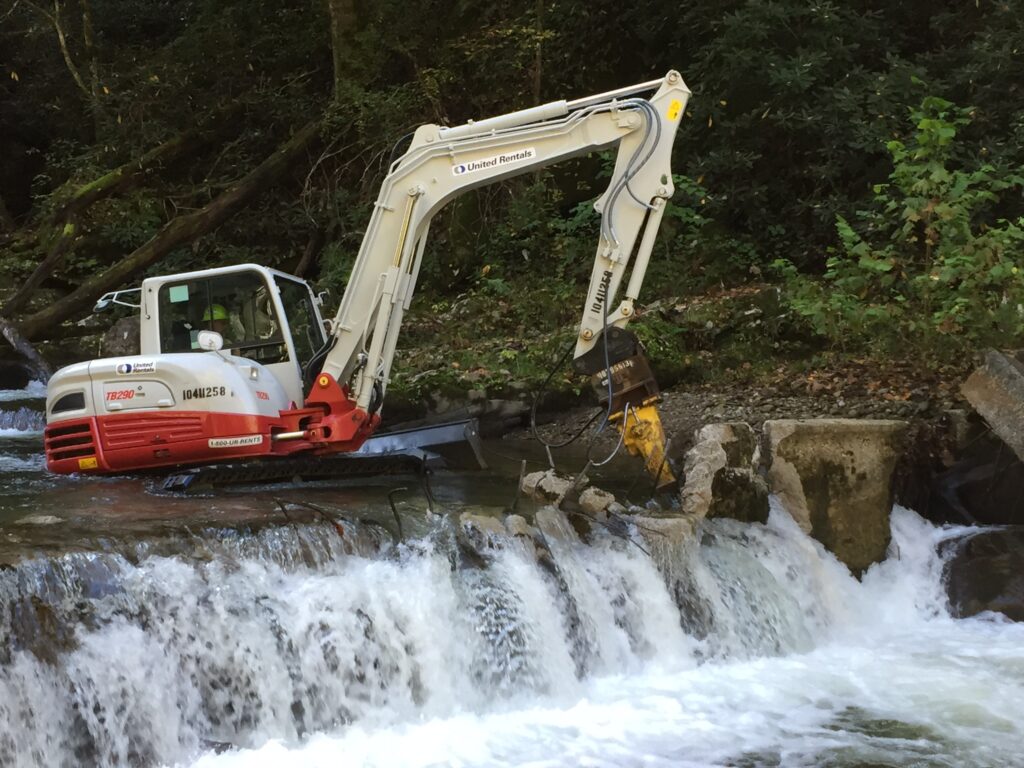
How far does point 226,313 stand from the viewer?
763 cm

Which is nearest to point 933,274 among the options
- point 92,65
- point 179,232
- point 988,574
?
point 988,574

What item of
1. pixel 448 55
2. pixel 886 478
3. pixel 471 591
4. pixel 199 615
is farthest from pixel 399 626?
pixel 448 55

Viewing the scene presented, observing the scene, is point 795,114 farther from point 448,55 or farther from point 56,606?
point 56,606

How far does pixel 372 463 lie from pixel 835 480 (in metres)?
3.55

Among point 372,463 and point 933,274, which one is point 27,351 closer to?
point 372,463

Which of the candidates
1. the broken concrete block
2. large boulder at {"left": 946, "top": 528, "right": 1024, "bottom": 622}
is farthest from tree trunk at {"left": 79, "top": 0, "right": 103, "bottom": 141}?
large boulder at {"left": 946, "top": 528, "right": 1024, "bottom": 622}

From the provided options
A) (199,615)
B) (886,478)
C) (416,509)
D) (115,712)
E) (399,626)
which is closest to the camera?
(115,712)

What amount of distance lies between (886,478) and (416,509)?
141 inches

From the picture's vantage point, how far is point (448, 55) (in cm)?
1441

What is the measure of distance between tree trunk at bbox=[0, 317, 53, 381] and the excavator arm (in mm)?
6784

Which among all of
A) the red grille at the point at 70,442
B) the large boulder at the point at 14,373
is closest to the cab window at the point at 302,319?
the red grille at the point at 70,442

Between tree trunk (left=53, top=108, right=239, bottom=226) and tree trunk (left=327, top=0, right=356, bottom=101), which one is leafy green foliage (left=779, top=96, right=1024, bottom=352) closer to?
tree trunk (left=327, top=0, right=356, bottom=101)

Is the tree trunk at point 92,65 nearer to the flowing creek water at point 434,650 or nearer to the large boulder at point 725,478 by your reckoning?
the flowing creek water at point 434,650

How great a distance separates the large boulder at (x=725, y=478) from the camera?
6.96 meters
